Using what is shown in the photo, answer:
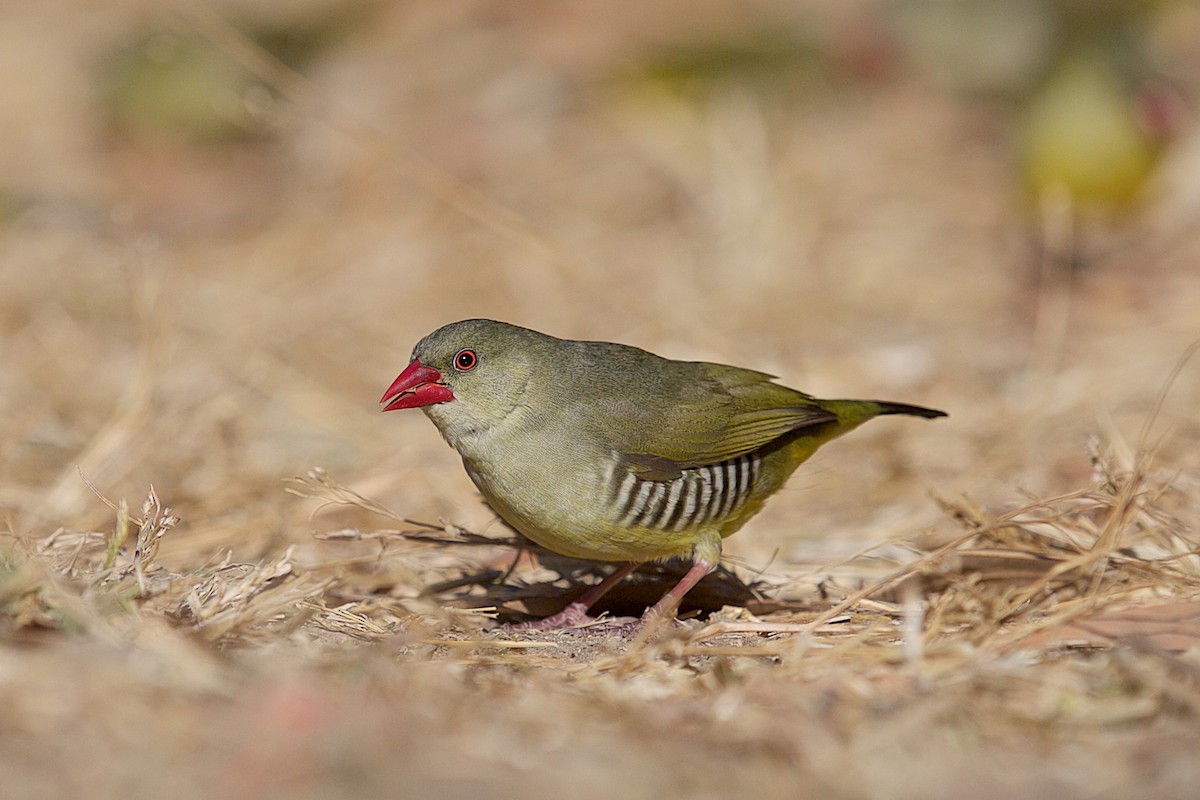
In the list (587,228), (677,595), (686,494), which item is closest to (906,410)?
(686,494)

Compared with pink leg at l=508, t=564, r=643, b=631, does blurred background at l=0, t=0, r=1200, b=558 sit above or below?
above

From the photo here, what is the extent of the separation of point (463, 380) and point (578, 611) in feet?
2.61

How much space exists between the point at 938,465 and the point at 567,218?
3.55 m

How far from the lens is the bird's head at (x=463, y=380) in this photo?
11.6 feet

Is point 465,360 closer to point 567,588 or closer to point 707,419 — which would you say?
point 707,419

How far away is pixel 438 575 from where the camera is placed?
415cm

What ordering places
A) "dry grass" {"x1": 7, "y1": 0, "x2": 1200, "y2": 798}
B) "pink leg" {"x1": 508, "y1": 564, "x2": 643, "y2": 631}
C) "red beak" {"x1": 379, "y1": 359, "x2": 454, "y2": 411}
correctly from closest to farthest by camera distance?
"dry grass" {"x1": 7, "y1": 0, "x2": 1200, "y2": 798}
"red beak" {"x1": 379, "y1": 359, "x2": 454, "y2": 411}
"pink leg" {"x1": 508, "y1": 564, "x2": 643, "y2": 631}

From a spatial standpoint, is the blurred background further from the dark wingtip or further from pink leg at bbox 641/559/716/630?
pink leg at bbox 641/559/716/630

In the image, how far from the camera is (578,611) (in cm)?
382

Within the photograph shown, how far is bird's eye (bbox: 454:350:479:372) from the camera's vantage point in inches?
141

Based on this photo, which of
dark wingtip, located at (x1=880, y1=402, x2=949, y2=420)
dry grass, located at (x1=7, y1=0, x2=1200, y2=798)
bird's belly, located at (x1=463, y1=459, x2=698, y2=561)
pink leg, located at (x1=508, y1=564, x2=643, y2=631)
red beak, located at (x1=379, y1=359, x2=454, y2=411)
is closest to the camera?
dry grass, located at (x1=7, y1=0, x2=1200, y2=798)

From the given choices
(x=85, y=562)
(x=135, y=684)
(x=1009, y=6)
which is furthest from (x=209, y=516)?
(x=1009, y=6)

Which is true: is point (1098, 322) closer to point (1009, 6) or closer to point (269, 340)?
point (1009, 6)

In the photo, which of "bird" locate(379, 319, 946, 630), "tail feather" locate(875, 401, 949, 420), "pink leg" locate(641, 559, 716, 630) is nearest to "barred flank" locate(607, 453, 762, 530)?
"bird" locate(379, 319, 946, 630)
